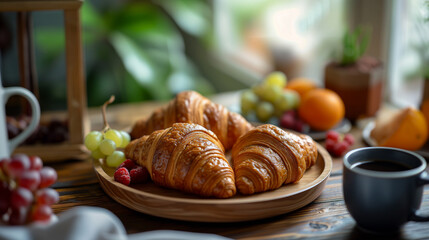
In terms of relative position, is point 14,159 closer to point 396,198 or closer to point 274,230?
point 274,230

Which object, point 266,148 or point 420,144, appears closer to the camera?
point 266,148

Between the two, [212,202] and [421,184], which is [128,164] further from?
[421,184]

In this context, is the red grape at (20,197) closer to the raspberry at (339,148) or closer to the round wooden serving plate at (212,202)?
the round wooden serving plate at (212,202)

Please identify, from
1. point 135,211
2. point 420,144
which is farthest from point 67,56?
point 420,144

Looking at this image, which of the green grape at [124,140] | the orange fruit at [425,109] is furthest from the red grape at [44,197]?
the orange fruit at [425,109]

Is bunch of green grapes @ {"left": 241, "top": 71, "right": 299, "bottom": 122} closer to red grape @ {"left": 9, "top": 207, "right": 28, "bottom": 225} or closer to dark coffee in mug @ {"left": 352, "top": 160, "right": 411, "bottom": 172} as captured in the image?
dark coffee in mug @ {"left": 352, "top": 160, "right": 411, "bottom": 172}

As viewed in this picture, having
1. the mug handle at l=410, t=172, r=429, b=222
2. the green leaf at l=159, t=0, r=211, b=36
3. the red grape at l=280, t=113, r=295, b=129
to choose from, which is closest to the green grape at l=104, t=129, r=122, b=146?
the red grape at l=280, t=113, r=295, b=129
